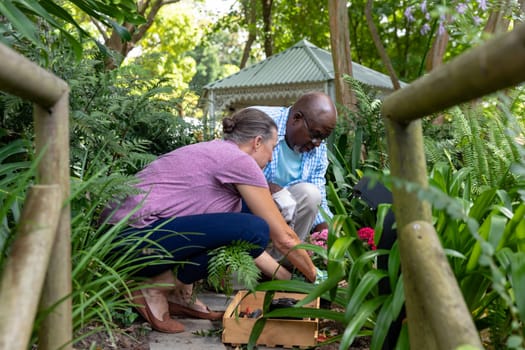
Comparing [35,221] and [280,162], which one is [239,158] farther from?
[35,221]

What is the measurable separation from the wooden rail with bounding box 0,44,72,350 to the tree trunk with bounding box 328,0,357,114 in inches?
234

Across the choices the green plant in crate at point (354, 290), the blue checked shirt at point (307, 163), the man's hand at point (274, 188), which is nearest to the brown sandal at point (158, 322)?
the green plant in crate at point (354, 290)

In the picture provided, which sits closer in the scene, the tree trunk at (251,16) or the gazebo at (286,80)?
the gazebo at (286,80)

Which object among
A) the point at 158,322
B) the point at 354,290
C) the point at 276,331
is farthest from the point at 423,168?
the point at 158,322

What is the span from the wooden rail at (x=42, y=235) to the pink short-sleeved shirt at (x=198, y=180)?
1.54 m

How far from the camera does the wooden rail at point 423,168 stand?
3.27 feet

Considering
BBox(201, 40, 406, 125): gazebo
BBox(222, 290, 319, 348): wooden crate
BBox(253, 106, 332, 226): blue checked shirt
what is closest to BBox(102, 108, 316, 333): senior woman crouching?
BBox(222, 290, 319, 348): wooden crate

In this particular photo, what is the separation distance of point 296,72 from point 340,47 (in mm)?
5401

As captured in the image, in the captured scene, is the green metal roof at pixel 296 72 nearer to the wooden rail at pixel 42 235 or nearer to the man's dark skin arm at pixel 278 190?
the man's dark skin arm at pixel 278 190

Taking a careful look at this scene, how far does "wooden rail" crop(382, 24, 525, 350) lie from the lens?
1.00m

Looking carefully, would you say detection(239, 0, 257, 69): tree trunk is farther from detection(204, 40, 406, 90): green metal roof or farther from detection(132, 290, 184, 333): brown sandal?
detection(132, 290, 184, 333): brown sandal

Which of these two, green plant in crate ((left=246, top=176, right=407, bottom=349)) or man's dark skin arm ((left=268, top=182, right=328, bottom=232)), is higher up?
man's dark skin arm ((left=268, top=182, right=328, bottom=232))

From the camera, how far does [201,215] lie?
10.2 feet

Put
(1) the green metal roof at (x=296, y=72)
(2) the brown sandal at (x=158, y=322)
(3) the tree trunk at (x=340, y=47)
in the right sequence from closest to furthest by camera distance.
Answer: (2) the brown sandal at (x=158, y=322), (3) the tree trunk at (x=340, y=47), (1) the green metal roof at (x=296, y=72)
